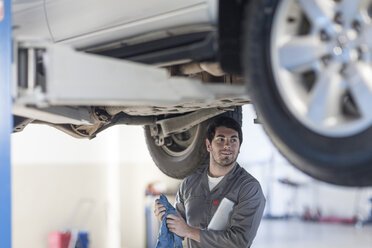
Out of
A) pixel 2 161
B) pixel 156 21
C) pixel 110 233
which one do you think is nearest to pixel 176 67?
pixel 156 21

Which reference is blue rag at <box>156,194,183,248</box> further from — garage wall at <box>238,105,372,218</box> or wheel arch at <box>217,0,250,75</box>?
garage wall at <box>238,105,372,218</box>

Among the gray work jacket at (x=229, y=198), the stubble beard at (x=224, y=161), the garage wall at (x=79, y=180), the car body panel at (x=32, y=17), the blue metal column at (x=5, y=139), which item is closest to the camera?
the blue metal column at (x=5, y=139)

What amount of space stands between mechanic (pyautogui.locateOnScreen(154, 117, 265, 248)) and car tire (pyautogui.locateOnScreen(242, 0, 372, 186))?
1446 millimetres

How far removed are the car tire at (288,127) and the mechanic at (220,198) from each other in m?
1.45

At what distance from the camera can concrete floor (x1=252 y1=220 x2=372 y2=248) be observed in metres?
8.78

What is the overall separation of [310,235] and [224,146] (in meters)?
7.12

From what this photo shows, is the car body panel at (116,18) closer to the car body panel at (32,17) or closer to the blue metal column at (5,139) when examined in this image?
the car body panel at (32,17)

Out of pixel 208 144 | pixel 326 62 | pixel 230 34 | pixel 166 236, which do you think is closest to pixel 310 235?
pixel 208 144

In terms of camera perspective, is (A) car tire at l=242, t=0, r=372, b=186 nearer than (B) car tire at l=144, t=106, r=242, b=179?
Yes

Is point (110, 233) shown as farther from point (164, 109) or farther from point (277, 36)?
point (277, 36)

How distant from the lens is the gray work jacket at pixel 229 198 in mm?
3127

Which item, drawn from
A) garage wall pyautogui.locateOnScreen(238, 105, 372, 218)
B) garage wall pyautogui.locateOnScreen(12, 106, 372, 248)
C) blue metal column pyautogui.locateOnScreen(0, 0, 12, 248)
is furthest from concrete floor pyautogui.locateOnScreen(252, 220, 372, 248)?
blue metal column pyautogui.locateOnScreen(0, 0, 12, 248)

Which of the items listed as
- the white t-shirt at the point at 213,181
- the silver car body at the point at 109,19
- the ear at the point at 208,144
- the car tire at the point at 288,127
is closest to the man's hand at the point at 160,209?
the white t-shirt at the point at 213,181

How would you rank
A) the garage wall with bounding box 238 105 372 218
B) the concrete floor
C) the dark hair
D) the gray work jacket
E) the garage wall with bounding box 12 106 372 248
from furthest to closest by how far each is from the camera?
the garage wall with bounding box 238 105 372 218 → the concrete floor → the garage wall with bounding box 12 106 372 248 → the dark hair → the gray work jacket
